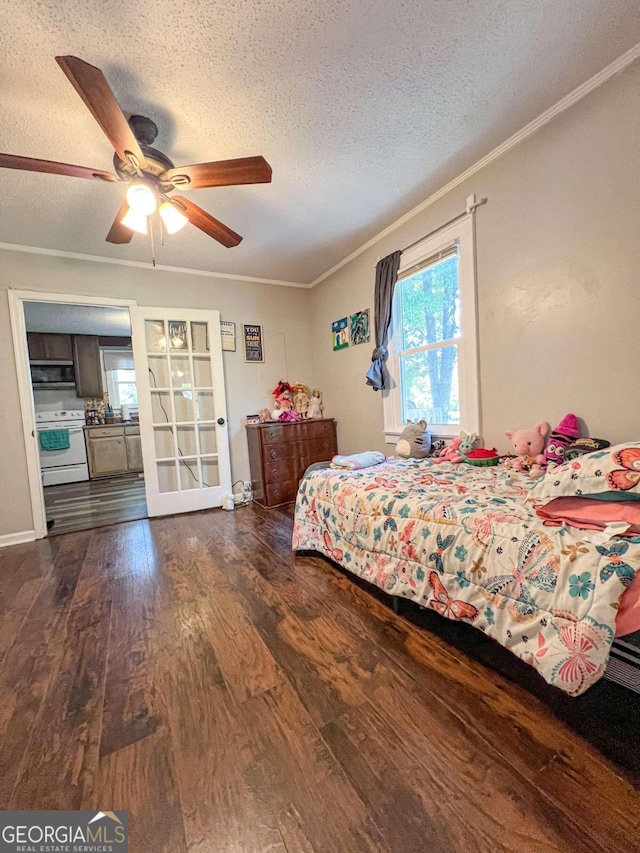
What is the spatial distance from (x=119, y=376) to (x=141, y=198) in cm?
529

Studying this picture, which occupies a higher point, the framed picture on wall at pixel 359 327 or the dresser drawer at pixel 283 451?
the framed picture on wall at pixel 359 327

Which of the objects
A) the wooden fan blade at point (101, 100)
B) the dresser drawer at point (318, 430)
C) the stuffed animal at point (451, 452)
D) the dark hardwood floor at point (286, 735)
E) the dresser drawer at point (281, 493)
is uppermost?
the wooden fan blade at point (101, 100)

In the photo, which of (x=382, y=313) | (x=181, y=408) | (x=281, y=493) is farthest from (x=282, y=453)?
(x=382, y=313)

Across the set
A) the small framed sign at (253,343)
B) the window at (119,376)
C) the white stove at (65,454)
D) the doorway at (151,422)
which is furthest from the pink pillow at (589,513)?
the window at (119,376)

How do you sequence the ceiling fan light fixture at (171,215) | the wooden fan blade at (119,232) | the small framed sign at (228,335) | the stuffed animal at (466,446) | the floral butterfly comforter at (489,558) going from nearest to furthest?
1. the floral butterfly comforter at (489,558)
2. the ceiling fan light fixture at (171,215)
3. the wooden fan blade at (119,232)
4. the stuffed animal at (466,446)
5. the small framed sign at (228,335)

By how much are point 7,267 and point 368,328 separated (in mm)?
3267

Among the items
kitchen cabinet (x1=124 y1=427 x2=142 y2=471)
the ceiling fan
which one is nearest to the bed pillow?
the ceiling fan

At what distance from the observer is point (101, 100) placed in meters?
1.26

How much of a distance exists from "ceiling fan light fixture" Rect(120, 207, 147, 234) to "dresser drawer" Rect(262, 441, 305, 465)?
82.0 inches

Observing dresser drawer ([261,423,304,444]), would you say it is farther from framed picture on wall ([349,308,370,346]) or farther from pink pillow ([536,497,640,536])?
pink pillow ([536,497,640,536])

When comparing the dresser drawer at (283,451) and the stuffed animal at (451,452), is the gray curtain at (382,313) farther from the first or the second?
the dresser drawer at (283,451)

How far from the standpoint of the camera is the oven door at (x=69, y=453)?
17.0 ft

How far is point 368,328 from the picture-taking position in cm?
337

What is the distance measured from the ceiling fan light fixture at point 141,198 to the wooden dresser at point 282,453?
2.01 m
